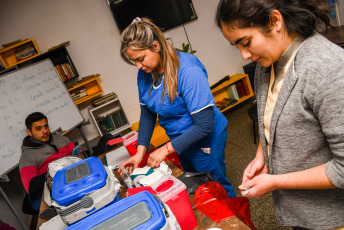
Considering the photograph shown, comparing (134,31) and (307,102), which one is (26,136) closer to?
(134,31)

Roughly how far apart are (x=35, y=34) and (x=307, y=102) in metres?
3.61

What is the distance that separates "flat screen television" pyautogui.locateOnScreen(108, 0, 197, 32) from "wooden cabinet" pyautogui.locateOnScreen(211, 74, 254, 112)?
120 centimetres

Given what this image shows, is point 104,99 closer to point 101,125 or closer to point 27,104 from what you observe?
point 101,125

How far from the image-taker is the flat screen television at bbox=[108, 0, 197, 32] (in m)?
3.46

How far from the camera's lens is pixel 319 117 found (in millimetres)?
591

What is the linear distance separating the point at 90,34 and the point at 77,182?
311cm

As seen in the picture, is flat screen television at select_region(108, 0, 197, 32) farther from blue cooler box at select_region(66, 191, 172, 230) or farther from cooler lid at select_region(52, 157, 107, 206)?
blue cooler box at select_region(66, 191, 172, 230)

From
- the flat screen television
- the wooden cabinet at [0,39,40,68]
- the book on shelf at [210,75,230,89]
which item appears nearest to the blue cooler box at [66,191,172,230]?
the wooden cabinet at [0,39,40,68]

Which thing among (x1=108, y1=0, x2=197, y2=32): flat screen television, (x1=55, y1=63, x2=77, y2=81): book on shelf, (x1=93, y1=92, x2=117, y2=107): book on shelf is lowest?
(x1=93, y1=92, x2=117, y2=107): book on shelf

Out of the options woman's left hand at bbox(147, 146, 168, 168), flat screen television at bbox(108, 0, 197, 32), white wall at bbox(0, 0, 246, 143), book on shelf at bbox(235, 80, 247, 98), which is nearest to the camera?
woman's left hand at bbox(147, 146, 168, 168)

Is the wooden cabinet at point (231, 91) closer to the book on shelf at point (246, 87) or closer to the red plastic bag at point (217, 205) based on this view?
the book on shelf at point (246, 87)

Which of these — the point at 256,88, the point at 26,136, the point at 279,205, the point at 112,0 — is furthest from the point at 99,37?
the point at 279,205

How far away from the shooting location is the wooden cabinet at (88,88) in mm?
3264

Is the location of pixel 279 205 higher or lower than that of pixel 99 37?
lower
